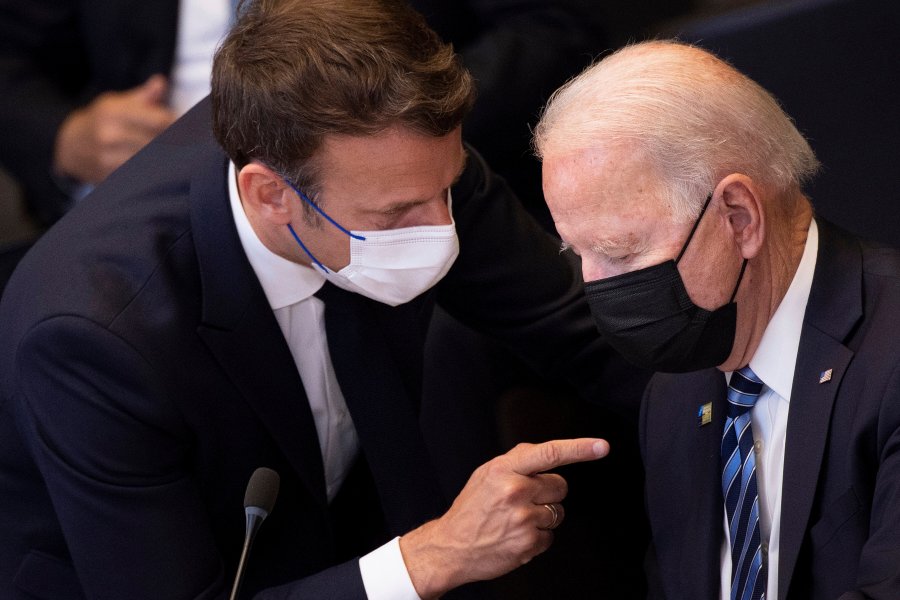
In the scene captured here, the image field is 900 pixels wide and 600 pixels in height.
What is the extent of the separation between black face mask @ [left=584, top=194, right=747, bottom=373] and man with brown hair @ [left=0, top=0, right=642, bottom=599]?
167 mm

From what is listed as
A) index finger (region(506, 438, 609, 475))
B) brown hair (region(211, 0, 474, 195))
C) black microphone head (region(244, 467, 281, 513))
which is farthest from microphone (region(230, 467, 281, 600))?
brown hair (region(211, 0, 474, 195))

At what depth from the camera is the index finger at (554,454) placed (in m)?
1.86

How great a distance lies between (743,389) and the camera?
1.91m

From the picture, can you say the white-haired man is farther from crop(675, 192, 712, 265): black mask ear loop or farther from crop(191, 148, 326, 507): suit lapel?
crop(191, 148, 326, 507): suit lapel

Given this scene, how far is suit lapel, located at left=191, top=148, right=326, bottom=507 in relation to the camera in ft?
7.13

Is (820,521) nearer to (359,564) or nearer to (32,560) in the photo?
(359,564)

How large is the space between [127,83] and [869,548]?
232 cm

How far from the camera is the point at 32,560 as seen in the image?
2.28m

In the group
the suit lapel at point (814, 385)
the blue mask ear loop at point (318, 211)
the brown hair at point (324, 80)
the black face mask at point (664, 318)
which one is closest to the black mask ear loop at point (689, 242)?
the black face mask at point (664, 318)

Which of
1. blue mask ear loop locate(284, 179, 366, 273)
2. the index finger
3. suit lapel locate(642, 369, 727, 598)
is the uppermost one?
blue mask ear loop locate(284, 179, 366, 273)

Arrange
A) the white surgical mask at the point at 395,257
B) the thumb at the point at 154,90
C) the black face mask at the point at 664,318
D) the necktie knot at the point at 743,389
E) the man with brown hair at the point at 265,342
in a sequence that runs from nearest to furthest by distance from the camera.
Answer: the black face mask at the point at 664,318 → the necktie knot at the point at 743,389 → the man with brown hair at the point at 265,342 → the white surgical mask at the point at 395,257 → the thumb at the point at 154,90

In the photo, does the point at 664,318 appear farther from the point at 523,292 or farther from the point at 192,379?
the point at 192,379

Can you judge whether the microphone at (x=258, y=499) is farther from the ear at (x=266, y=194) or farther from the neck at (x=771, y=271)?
the neck at (x=771, y=271)

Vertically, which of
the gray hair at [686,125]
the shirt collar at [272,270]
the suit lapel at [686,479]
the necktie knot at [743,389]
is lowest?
the suit lapel at [686,479]
